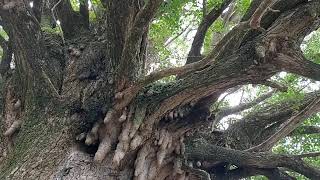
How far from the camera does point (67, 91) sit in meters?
3.32

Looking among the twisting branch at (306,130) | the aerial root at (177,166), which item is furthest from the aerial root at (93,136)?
the twisting branch at (306,130)

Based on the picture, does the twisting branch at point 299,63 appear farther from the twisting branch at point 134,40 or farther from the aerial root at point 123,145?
the aerial root at point 123,145

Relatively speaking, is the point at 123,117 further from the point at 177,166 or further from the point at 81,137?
the point at 177,166

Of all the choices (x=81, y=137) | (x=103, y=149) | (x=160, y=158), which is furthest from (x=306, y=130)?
(x=81, y=137)

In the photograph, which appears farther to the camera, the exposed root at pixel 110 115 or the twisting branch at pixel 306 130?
the twisting branch at pixel 306 130

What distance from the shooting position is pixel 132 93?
9.43 ft

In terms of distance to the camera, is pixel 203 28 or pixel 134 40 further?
pixel 203 28

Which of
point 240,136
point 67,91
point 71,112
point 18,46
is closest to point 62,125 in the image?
point 71,112

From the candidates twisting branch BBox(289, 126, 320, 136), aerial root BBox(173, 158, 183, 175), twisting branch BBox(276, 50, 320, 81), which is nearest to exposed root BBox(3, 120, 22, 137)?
aerial root BBox(173, 158, 183, 175)

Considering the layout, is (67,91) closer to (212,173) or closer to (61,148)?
(61,148)

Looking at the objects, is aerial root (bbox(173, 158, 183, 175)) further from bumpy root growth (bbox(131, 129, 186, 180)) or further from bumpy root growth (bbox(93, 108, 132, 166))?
bumpy root growth (bbox(93, 108, 132, 166))

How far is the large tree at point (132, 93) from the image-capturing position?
2691 mm

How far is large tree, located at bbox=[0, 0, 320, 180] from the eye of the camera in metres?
2.69

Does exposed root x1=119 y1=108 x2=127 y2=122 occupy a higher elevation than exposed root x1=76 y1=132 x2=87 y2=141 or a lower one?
higher
